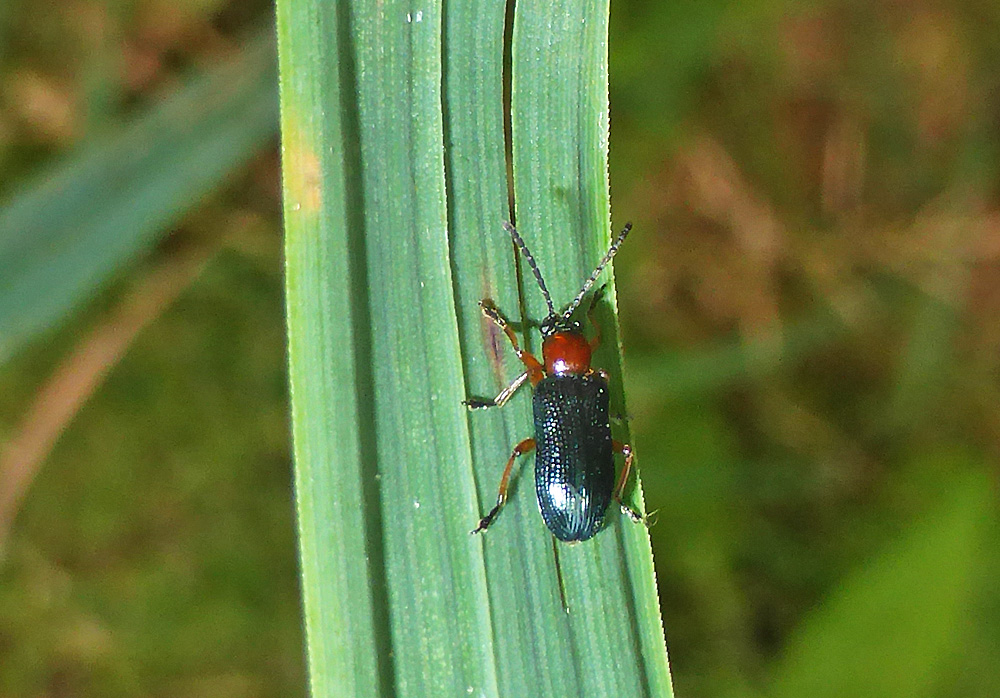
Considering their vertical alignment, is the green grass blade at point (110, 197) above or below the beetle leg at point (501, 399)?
above

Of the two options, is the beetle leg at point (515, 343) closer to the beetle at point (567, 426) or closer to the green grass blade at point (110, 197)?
the beetle at point (567, 426)

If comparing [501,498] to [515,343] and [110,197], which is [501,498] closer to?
[515,343]

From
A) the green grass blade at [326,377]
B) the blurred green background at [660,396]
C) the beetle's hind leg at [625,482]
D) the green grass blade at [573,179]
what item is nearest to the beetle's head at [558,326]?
the green grass blade at [573,179]

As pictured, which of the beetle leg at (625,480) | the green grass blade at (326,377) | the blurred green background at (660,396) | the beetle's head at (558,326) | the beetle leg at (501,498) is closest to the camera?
the green grass blade at (326,377)

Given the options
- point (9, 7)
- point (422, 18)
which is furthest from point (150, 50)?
point (422, 18)

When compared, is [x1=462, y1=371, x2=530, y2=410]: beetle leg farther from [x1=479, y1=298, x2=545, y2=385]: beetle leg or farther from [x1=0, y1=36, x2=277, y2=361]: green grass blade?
[x1=0, y1=36, x2=277, y2=361]: green grass blade
